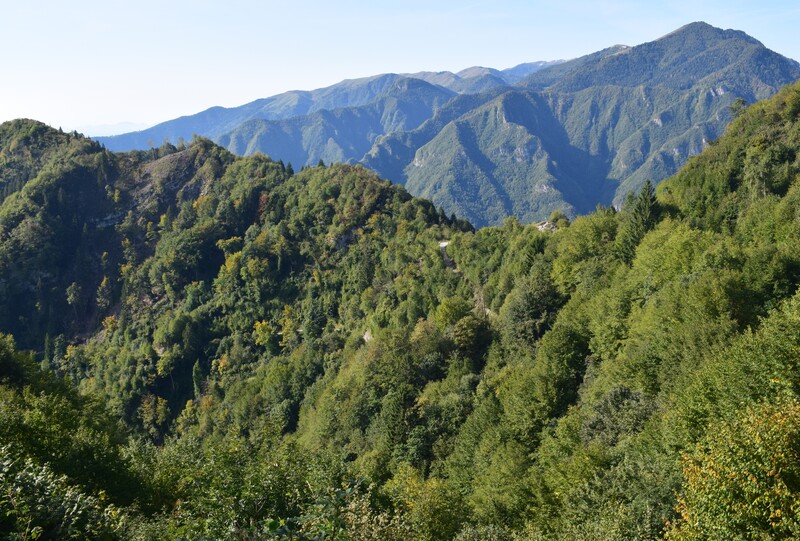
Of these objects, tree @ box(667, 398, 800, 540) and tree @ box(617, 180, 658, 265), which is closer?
tree @ box(667, 398, 800, 540)

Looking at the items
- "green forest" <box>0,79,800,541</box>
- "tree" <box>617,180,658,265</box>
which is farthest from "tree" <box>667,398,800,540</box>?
"tree" <box>617,180,658,265</box>

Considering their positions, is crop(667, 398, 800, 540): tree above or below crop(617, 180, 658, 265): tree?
below

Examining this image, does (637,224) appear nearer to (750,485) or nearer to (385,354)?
(385,354)

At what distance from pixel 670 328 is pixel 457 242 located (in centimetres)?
6475

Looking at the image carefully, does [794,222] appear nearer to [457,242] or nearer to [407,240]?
[457,242]

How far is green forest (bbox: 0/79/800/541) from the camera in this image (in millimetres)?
22250

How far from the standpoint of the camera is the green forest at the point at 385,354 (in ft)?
73.0

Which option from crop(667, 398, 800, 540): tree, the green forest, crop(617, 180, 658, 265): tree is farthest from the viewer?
crop(617, 180, 658, 265): tree

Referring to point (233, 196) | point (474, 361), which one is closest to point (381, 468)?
point (474, 361)

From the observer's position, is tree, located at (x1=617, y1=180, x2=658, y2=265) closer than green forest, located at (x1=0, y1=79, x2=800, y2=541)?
No

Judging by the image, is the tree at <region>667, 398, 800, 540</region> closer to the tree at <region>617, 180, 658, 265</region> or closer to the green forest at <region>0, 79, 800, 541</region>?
the green forest at <region>0, 79, 800, 541</region>

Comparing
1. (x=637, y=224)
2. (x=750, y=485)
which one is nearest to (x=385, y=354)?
(x=637, y=224)

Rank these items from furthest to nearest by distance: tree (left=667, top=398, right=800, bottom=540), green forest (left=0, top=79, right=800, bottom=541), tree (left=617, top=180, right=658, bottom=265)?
tree (left=617, top=180, right=658, bottom=265) < green forest (left=0, top=79, right=800, bottom=541) < tree (left=667, top=398, right=800, bottom=540)

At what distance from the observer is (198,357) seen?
442ft
